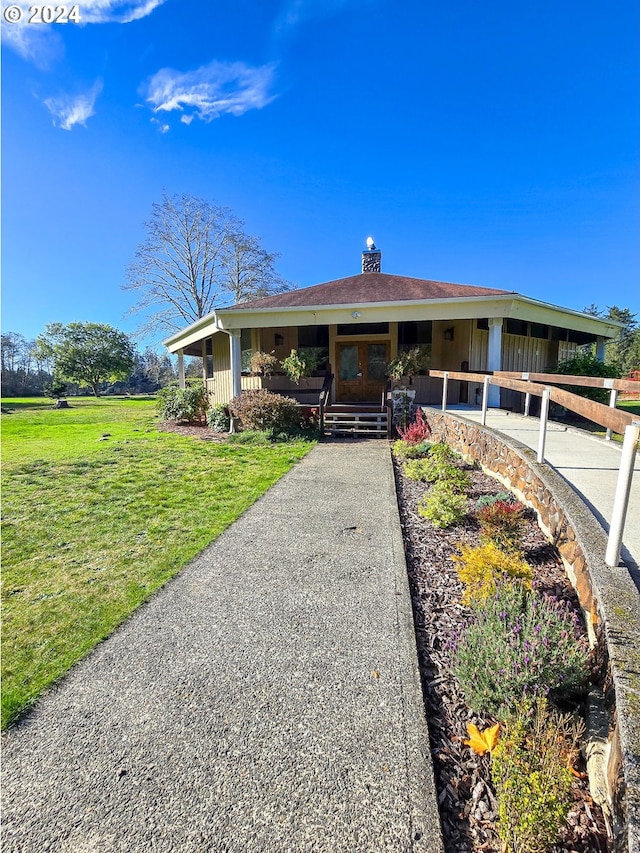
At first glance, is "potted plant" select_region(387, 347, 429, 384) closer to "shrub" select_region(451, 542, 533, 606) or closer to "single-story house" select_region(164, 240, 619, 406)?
"single-story house" select_region(164, 240, 619, 406)

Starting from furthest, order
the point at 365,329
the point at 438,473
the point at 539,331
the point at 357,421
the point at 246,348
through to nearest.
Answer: the point at 246,348
the point at 539,331
the point at 365,329
the point at 357,421
the point at 438,473

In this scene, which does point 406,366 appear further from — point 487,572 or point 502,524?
point 487,572

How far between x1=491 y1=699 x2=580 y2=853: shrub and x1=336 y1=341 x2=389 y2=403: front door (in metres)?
10.7

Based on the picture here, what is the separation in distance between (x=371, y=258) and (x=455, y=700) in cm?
1527

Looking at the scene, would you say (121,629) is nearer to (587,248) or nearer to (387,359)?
(387,359)

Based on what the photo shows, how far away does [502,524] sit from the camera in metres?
3.65

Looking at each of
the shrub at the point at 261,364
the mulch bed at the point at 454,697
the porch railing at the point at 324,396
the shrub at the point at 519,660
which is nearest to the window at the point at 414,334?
the porch railing at the point at 324,396

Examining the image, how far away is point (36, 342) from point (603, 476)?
54.2 m

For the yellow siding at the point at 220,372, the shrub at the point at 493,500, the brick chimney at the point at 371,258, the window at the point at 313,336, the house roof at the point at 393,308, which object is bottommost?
the shrub at the point at 493,500

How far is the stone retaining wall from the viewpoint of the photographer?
1.24 meters

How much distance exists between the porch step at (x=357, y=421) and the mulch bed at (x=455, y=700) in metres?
5.64

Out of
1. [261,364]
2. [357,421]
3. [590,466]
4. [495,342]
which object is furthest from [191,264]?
[590,466]

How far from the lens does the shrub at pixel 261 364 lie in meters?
11.3

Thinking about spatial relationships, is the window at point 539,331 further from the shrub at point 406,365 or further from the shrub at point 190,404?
the shrub at point 190,404
